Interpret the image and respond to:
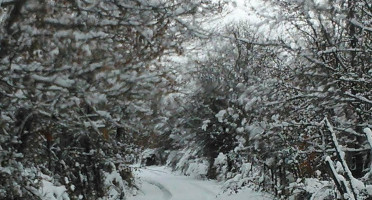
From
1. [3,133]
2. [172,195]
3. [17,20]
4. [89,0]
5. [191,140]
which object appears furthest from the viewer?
[191,140]

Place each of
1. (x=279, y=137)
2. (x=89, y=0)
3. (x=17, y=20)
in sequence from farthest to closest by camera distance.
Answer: (x=279, y=137), (x=89, y=0), (x=17, y=20)

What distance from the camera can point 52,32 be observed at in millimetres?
4180

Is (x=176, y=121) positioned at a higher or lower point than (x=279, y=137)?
higher

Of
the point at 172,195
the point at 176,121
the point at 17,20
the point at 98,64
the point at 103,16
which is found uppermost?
the point at 176,121

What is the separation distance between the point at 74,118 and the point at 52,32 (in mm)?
932

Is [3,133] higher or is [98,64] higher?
[98,64]

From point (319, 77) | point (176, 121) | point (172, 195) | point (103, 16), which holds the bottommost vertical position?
point (172, 195)

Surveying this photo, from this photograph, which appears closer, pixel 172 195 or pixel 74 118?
pixel 74 118

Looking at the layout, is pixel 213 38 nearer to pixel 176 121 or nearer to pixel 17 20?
pixel 17 20

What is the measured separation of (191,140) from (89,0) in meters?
23.9

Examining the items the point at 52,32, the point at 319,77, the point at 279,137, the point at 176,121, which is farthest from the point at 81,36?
the point at 176,121

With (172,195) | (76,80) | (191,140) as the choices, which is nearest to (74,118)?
(76,80)

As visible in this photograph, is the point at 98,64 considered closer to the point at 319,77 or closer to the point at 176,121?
the point at 319,77

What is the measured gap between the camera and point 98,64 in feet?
13.8
